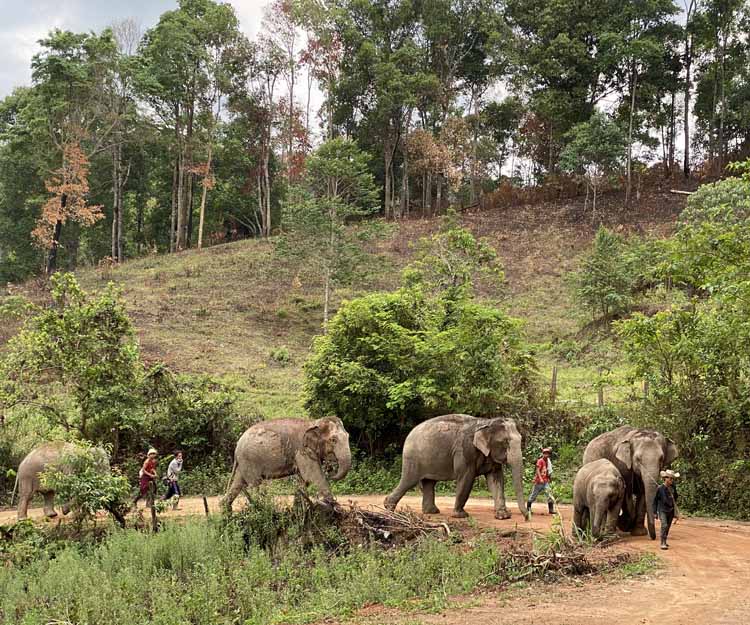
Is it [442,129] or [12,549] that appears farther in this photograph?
[442,129]

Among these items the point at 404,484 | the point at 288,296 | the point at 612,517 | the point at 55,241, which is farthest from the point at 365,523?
the point at 55,241

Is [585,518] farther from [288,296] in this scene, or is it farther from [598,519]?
[288,296]

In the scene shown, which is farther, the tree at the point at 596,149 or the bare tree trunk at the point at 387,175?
the bare tree trunk at the point at 387,175

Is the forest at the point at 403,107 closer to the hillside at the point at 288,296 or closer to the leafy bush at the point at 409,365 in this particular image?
the hillside at the point at 288,296

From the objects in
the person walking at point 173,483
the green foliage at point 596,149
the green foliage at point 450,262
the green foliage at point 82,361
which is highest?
the green foliage at point 596,149

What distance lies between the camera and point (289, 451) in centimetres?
1420

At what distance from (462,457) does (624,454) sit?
302cm

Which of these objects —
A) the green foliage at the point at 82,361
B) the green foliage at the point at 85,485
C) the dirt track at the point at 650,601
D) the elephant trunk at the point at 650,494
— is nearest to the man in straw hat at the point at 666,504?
the dirt track at the point at 650,601

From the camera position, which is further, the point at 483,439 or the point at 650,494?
the point at 483,439

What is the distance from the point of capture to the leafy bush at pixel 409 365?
19.6 m

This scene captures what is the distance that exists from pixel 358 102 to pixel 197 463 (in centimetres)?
4289

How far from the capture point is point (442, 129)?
5519cm

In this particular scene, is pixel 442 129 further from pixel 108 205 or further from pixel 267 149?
pixel 108 205

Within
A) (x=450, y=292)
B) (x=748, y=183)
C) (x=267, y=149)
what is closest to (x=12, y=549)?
(x=450, y=292)
